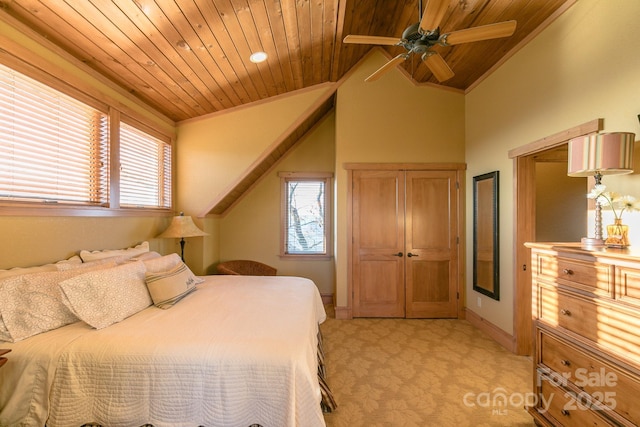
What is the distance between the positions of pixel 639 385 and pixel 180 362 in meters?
2.16

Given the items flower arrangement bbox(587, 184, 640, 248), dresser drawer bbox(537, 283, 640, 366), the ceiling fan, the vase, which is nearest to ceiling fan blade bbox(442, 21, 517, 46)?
the ceiling fan

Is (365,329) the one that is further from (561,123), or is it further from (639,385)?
(561,123)

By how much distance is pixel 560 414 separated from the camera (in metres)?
1.61

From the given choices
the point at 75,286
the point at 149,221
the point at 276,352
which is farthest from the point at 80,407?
the point at 149,221

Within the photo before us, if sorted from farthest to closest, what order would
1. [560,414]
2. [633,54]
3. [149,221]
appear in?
[149,221]
[633,54]
[560,414]

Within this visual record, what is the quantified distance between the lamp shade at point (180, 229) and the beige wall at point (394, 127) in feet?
6.16

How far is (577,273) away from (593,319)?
0.24 metres

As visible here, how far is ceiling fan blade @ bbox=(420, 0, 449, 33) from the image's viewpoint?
154 centimetres

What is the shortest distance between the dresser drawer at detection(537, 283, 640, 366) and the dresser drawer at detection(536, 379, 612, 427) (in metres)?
0.37

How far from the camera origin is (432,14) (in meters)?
1.64

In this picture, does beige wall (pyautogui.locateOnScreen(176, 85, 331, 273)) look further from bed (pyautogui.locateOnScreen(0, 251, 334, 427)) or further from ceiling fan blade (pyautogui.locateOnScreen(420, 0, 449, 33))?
bed (pyautogui.locateOnScreen(0, 251, 334, 427))

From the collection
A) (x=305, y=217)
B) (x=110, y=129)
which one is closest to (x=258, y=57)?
(x=110, y=129)

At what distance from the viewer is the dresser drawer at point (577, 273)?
4.47ft

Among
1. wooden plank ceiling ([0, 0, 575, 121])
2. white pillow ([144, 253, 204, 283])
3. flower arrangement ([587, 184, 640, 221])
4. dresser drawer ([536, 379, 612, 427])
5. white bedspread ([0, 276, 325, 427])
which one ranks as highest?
wooden plank ceiling ([0, 0, 575, 121])
